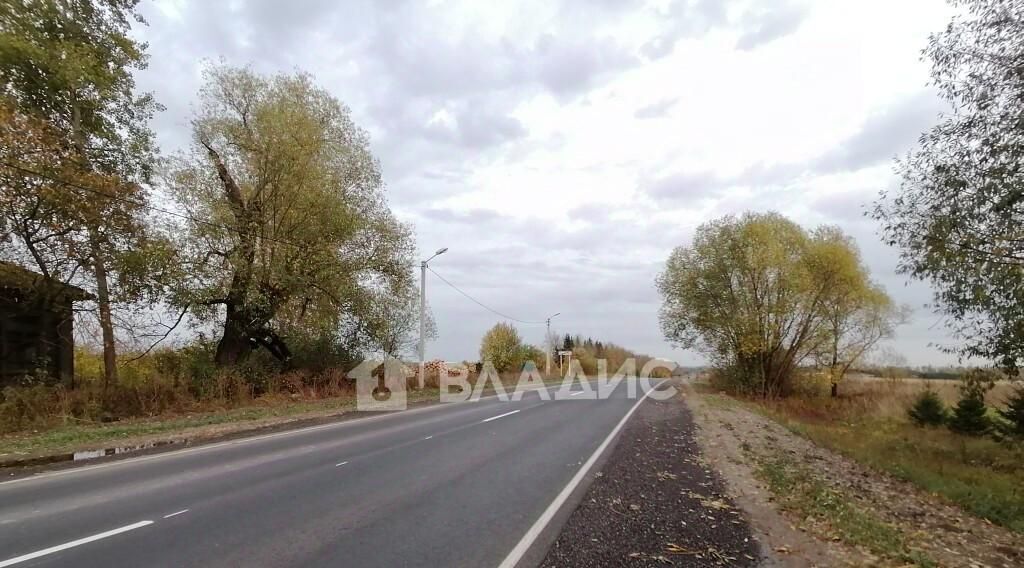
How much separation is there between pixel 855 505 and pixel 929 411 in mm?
26021

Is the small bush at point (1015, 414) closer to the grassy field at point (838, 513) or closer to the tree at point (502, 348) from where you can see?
the grassy field at point (838, 513)

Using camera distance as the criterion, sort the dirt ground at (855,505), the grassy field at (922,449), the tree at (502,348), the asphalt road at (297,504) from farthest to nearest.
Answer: the tree at (502,348) → the grassy field at (922,449) → the dirt ground at (855,505) → the asphalt road at (297,504)

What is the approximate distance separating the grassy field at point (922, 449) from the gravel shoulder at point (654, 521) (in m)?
5.32

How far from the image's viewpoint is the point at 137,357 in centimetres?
1864

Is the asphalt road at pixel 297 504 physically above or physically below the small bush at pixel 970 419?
→ above

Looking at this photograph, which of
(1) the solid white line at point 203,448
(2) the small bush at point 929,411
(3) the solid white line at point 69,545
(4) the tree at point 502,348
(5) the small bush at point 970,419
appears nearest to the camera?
(3) the solid white line at point 69,545

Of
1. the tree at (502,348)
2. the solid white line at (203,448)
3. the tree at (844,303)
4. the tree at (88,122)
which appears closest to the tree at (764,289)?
the tree at (844,303)

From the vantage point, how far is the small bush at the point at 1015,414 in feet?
58.1

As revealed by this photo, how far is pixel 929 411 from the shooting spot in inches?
1086

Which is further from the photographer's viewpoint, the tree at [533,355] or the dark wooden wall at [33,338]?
the tree at [533,355]

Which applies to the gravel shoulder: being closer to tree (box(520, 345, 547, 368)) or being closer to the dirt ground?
the dirt ground

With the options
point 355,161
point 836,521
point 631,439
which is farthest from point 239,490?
point 355,161

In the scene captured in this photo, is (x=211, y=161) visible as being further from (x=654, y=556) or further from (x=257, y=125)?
(x=654, y=556)

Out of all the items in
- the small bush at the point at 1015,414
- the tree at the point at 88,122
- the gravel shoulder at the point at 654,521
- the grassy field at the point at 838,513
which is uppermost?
the tree at the point at 88,122
